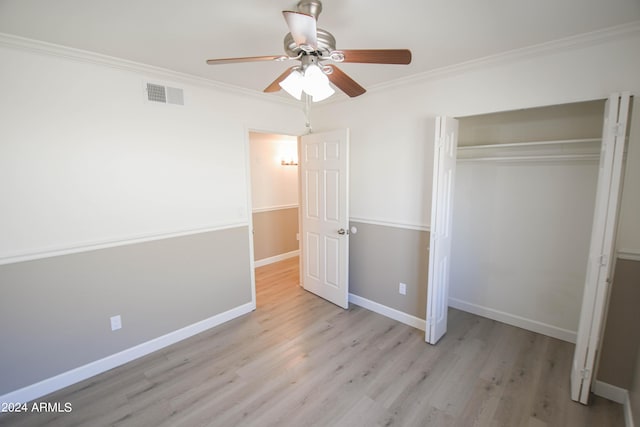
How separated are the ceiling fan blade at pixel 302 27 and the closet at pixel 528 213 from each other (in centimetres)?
231

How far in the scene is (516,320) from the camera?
9.61 feet

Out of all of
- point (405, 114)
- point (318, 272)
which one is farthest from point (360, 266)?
point (405, 114)

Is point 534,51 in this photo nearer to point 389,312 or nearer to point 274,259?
point 389,312

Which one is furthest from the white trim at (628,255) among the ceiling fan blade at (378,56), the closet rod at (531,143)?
the ceiling fan blade at (378,56)

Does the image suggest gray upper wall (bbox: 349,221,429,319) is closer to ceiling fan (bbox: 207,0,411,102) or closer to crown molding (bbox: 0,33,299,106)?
ceiling fan (bbox: 207,0,411,102)

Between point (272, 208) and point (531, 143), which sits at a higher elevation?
point (531, 143)

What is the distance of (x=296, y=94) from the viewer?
1.68m

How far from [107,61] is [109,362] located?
2455 millimetres

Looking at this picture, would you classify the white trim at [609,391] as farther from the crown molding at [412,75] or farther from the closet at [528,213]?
the crown molding at [412,75]

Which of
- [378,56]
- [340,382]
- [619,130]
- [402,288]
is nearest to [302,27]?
[378,56]

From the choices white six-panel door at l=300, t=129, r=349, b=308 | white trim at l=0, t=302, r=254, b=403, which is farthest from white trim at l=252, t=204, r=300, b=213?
white trim at l=0, t=302, r=254, b=403

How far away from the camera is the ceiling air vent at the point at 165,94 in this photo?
7.94 ft

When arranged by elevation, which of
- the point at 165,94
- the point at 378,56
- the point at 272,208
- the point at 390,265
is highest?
the point at 165,94

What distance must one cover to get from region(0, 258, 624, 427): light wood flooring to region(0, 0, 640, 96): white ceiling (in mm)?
2526
